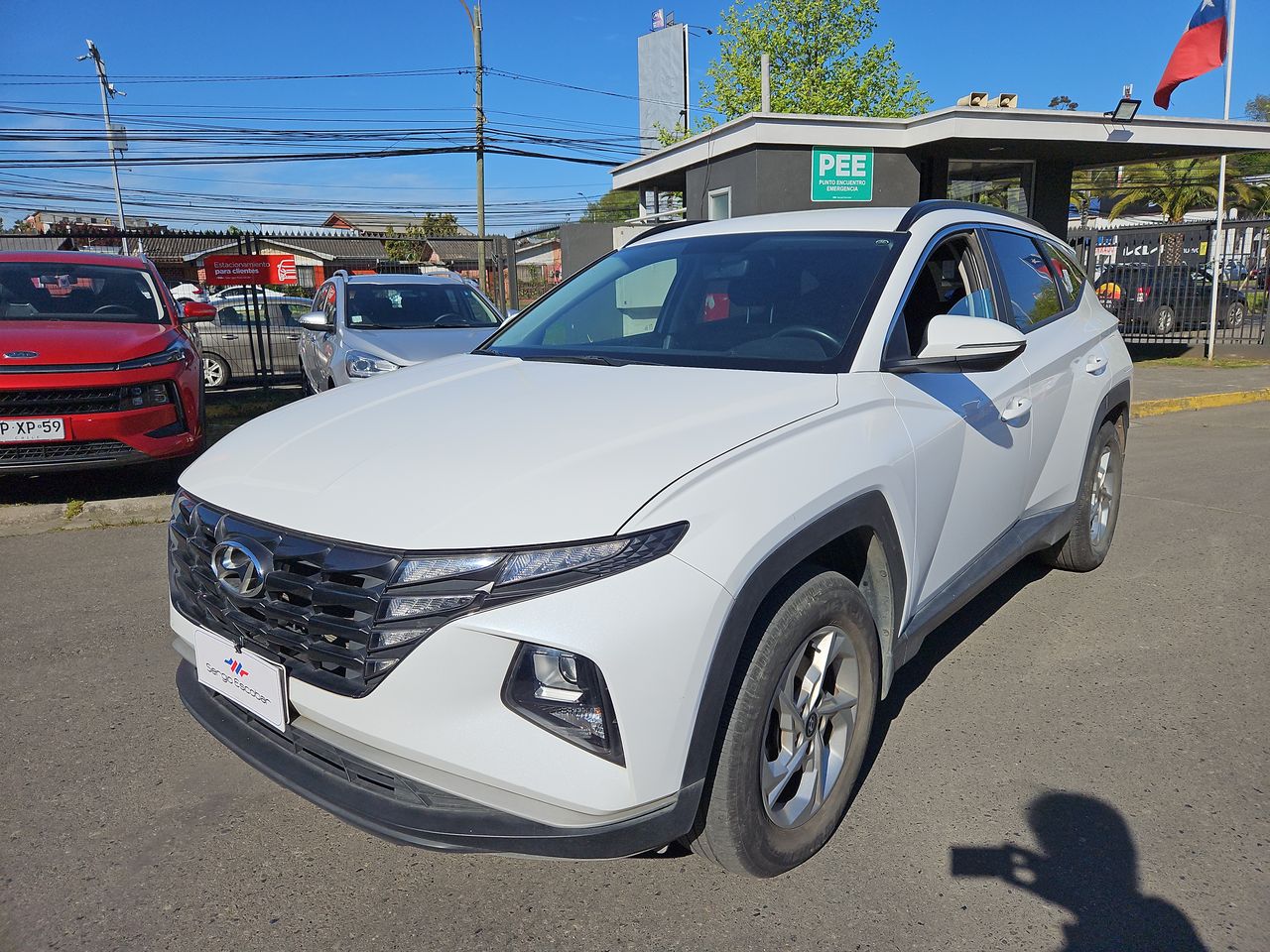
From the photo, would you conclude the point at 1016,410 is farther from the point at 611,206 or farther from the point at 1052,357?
the point at 611,206

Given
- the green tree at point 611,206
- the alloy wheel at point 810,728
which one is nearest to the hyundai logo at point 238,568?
the alloy wheel at point 810,728

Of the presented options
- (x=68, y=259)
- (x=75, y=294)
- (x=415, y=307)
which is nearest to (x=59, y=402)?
(x=75, y=294)

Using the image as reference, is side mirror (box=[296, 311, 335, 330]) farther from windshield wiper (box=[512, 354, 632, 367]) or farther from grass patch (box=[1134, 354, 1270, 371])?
grass patch (box=[1134, 354, 1270, 371])

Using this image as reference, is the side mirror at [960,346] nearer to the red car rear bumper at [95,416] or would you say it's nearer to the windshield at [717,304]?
the windshield at [717,304]

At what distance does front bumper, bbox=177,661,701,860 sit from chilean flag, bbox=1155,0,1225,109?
1619cm

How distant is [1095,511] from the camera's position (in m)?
4.66

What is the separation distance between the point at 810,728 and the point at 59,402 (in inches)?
209

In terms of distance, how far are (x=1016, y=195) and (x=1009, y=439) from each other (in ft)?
44.9

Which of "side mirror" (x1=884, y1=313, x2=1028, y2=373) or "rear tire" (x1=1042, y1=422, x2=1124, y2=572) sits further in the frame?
"rear tire" (x1=1042, y1=422, x2=1124, y2=572)

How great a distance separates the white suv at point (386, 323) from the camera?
25.5ft

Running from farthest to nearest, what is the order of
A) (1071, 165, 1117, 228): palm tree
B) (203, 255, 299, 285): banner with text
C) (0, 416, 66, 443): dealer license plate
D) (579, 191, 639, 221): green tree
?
(579, 191, 639, 221): green tree < (1071, 165, 1117, 228): palm tree < (203, 255, 299, 285): banner with text < (0, 416, 66, 443): dealer license plate

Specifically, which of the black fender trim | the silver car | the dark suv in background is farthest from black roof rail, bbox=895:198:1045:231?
the dark suv in background

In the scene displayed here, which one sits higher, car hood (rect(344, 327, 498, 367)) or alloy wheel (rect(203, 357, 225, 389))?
car hood (rect(344, 327, 498, 367))

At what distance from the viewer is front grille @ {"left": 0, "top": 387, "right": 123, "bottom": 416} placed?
5543 mm
